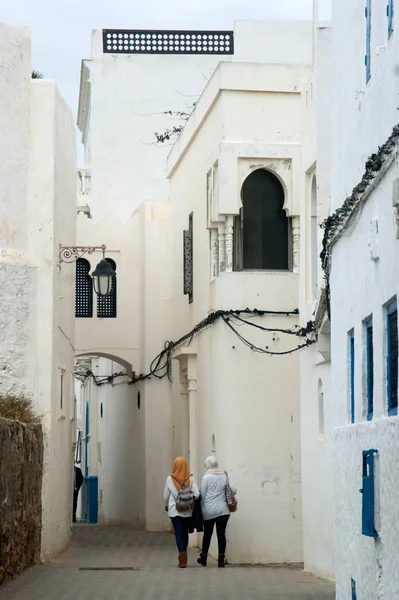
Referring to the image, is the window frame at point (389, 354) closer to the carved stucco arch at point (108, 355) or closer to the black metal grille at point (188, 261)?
the black metal grille at point (188, 261)

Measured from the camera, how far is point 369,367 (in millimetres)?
9969

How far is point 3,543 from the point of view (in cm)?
1418

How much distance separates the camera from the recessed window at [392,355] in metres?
8.73

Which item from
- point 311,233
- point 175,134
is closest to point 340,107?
point 311,233

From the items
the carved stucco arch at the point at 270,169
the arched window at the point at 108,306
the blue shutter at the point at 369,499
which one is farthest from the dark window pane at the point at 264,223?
the blue shutter at the point at 369,499

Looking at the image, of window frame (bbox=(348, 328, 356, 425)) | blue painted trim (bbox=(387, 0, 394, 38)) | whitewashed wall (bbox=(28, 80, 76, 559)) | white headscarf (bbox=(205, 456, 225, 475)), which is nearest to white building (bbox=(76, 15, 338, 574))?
white headscarf (bbox=(205, 456, 225, 475))

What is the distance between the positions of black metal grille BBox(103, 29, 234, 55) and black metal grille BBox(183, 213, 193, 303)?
8.56 metres

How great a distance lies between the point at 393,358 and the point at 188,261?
13963mm

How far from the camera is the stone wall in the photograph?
14148 mm

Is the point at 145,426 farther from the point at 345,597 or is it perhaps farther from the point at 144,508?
the point at 345,597

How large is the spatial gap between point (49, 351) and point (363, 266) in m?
9.57

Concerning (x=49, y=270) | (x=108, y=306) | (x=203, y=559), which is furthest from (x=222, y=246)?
(x=108, y=306)

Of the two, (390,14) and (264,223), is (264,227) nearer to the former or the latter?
(264,223)

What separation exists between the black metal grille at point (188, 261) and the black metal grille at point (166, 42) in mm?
8558
